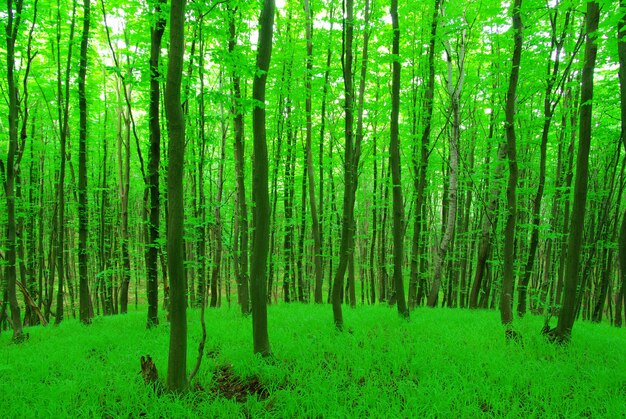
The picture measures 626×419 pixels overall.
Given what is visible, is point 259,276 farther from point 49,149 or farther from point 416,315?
point 49,149

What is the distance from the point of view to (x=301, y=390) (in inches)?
157

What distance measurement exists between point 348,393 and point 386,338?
2.04m

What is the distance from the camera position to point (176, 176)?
355cm

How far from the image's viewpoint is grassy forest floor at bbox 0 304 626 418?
11.9ft

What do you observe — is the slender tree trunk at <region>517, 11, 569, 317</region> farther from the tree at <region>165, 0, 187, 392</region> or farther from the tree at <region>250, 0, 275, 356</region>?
the tree at <region>165, 0, 187, 392</region>

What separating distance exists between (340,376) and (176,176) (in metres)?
3.28

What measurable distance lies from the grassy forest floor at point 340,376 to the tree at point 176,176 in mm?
833

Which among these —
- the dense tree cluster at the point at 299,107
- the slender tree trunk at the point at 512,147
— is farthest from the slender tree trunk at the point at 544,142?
the slender tree trunk at the point at 512,147

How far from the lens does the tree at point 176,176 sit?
3.44m

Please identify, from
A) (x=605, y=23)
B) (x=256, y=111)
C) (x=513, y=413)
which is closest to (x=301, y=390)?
(x=513, y=413)

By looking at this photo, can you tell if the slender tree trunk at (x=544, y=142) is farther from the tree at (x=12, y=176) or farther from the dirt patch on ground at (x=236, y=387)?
the tree at (x=12, y=176)

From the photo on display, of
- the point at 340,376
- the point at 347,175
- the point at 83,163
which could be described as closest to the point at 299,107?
the point at 347,175

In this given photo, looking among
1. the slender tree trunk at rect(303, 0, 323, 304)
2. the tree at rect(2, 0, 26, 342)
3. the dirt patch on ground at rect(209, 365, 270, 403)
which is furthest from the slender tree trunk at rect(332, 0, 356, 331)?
the tree at rect(2, 0, 26, 342)

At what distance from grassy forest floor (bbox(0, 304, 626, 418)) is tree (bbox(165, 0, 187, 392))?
83cm
